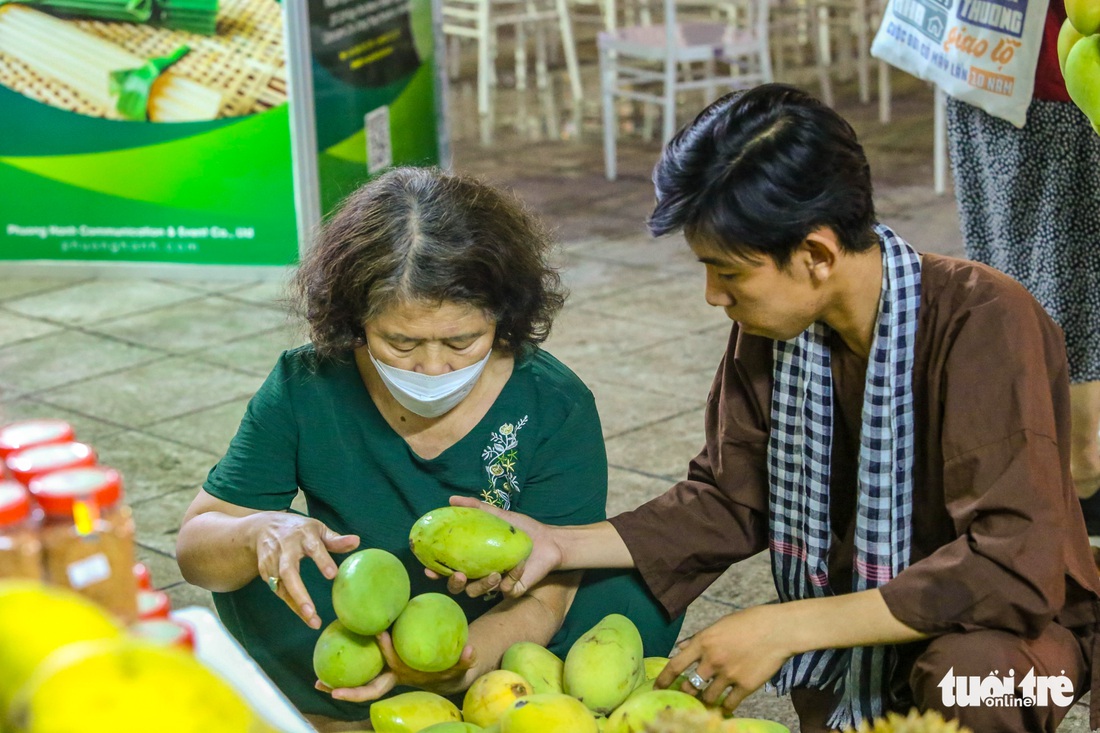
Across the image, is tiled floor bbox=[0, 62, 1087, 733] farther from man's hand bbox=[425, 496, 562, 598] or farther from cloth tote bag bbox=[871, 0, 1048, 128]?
cloth tote bag bbox=[871, 0, 1048, 128]

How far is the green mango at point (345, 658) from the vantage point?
5.28 ft

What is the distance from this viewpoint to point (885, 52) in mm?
3145

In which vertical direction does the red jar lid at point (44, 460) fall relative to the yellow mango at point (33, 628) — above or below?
above

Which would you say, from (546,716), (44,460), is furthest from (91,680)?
(546,716)

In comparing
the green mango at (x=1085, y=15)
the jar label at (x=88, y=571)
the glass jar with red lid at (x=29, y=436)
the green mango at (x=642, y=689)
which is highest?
the green mango at (x=1085, y=15)

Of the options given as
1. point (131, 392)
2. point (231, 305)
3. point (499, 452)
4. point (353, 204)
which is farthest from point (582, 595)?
point (231, 305)

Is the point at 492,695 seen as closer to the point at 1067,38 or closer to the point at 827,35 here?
the point at 1067,38

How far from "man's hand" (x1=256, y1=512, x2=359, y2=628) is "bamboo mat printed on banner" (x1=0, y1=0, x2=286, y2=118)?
3.86 m

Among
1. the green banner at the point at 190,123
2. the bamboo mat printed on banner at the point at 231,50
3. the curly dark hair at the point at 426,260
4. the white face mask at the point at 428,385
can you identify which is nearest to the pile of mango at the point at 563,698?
the white face mask at the point at 428,385

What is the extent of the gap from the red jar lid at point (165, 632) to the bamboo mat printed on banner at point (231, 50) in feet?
15.1

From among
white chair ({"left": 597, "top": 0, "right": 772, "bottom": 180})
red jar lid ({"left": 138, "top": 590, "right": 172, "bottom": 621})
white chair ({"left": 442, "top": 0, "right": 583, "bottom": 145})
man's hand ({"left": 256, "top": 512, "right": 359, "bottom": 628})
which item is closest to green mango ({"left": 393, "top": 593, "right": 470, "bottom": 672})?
man's hand ({"left": 256, "top": 512, "right": 359, "bottom": 628})

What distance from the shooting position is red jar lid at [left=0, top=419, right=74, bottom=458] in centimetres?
101

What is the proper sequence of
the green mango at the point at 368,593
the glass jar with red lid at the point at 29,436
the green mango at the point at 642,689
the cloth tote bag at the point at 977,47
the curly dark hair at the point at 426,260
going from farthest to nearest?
1. the cloth tote bag at the point at 977,47
2. the curly dark hair at the point at 426,260
3. the green mango at the point at 642,689
4. the green mango at the point at 368,593
5. the glass jar with red lid at the point at 29,436

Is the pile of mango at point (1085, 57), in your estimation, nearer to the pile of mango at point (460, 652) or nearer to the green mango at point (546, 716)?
the pile of mango at point (460, 652)
